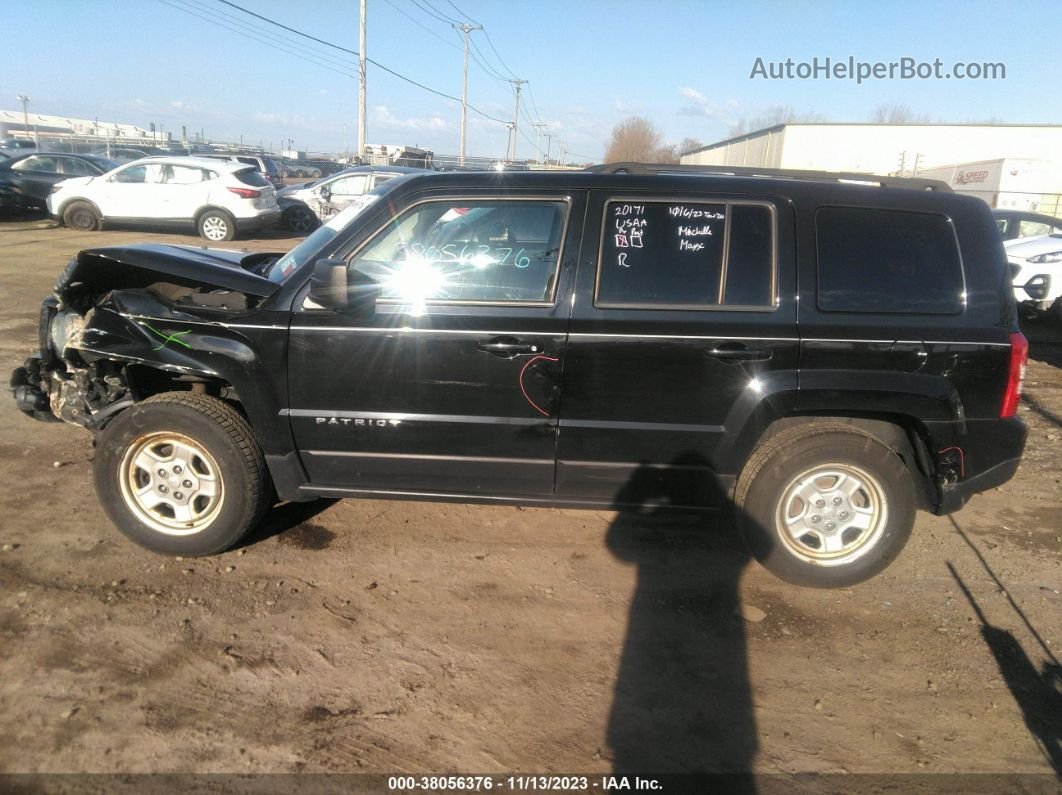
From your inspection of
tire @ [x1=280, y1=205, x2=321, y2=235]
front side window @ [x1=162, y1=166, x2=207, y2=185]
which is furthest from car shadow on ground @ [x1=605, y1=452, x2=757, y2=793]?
tire @ [x1=280, y1=205, x2=321, y2=235]

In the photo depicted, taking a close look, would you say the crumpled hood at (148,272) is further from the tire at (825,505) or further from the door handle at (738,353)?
the tire at (825,505)

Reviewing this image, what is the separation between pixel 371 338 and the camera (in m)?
3.42

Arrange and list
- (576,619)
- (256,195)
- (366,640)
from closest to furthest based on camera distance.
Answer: (366,640)
(576,619)
(256,195)

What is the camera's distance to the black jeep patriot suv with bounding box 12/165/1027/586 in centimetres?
340

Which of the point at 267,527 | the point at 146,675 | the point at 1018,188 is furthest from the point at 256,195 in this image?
the point at 1018,188

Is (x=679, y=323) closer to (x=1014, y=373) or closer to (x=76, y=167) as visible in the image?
(x=1014, y=373)

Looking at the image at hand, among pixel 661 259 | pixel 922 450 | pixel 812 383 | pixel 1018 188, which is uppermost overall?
pixel 1018 188

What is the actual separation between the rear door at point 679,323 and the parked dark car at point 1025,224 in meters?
11.7

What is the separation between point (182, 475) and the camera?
365 cm

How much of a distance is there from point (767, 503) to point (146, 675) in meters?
2.81

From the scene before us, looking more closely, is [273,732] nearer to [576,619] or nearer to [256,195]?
[576,619]

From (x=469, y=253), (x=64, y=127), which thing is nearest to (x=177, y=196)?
(x=469, y=253)

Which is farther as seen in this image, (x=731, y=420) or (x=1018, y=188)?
(x=1018, y=188)

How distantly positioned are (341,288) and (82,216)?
655 inches
